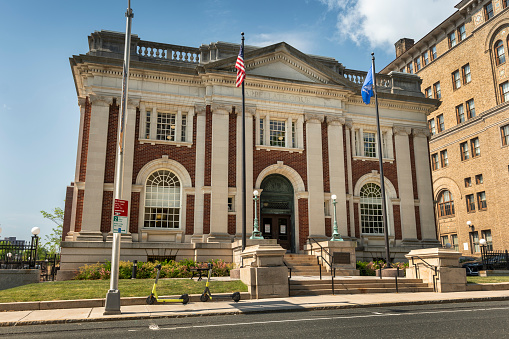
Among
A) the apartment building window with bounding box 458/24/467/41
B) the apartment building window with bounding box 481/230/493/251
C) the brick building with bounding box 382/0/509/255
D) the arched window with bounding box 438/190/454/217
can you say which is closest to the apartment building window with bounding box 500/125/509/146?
the brick building with bounding box 382/0/509/255

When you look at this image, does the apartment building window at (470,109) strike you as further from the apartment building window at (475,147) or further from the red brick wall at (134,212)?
the red brick wall at (134,212)

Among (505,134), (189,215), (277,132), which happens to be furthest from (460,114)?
(189,215)

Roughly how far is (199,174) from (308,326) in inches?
670

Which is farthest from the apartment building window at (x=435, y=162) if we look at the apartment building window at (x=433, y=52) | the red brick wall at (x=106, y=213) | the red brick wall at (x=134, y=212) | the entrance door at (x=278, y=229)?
the red brick wall at (x=106, y=213)

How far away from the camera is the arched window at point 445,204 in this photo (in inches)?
1844

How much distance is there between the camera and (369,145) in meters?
30.9

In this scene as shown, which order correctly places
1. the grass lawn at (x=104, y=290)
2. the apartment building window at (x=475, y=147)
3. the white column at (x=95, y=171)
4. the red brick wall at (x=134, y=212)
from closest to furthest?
1. the grass lawn at (x=104, y=290)
2. the white column at (x=95, y=171)
3. the red brick wall at (x=134, y=212)
4. the apartment building window at (x=475, y=147)

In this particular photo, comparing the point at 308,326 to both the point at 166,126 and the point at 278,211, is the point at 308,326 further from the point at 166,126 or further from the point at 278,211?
the point at 166,126

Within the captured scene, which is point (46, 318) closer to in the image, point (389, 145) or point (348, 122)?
point (348, 122)

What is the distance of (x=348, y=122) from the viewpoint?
1180 inches

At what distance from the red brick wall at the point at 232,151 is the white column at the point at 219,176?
0.32 metres

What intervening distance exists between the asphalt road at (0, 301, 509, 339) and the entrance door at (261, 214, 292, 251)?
14862mm

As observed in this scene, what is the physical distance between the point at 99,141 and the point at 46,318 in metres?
14.9

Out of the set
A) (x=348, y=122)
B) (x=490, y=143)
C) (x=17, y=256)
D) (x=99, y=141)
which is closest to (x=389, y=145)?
(x=348, y=122)
